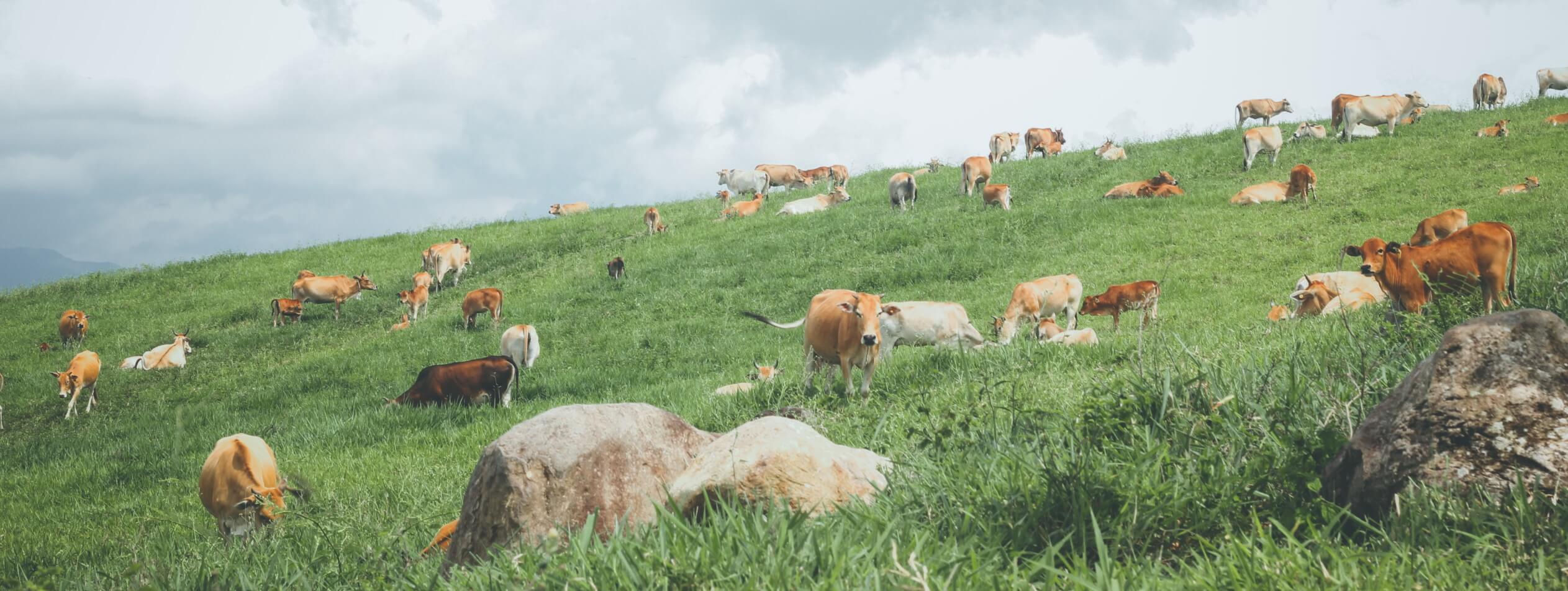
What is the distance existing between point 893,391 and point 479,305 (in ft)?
52.8

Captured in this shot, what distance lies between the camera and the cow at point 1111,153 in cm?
3080

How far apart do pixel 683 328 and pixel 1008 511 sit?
16473 mm

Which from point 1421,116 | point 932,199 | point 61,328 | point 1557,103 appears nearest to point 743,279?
point 932,199

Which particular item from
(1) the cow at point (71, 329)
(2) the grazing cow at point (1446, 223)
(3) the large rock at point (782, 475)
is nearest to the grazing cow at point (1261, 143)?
(2) the grazing cow at point (1446, 223)

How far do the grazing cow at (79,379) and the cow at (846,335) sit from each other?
16.3 metres

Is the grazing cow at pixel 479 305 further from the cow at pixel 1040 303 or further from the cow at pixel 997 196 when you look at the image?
the cow at pixel 997 196

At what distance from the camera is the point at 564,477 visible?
5.14 metres

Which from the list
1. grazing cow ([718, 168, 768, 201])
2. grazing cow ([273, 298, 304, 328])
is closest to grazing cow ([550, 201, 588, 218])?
grazing cow ([718, 168, 768, 201])

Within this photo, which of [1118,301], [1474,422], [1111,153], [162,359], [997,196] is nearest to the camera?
[1474,422]

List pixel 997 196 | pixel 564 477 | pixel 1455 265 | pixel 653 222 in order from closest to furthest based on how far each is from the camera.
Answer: pixel 564 477, pixel 1455 265, pixel 997 196, pixel 653 222

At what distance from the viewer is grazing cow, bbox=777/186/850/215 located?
107 ft

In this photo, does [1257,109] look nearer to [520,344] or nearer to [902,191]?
[902,191]

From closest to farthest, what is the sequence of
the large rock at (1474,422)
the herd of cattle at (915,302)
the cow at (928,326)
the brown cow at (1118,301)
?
the large rock at (1474,422), the herd of cattle at (915,302), the cow at (928,326), the brown cow at (1118,301)

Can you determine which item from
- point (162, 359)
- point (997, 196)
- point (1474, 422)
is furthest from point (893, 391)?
point (162, 359)
